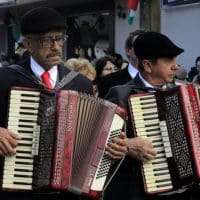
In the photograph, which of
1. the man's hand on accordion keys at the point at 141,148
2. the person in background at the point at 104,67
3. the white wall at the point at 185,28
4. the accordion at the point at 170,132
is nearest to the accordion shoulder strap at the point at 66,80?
the accordion at the point at 170,132

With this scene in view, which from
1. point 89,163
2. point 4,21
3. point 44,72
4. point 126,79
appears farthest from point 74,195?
point 4,21

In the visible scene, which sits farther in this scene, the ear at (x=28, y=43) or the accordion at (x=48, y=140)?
the ear at (x=28, y=43)

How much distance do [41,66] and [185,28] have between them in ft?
31.7

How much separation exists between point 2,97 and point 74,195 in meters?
0.68

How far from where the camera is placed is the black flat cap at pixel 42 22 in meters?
4.16

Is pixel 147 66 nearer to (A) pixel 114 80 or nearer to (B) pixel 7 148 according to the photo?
(B) pixel 7 148

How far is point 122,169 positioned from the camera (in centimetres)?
435

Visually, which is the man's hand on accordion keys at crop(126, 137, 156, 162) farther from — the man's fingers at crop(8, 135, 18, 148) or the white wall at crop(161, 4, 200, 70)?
the white wall at crop(161, 4, 200, 70)

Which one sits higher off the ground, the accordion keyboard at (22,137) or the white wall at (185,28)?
the white wall at (185,28)

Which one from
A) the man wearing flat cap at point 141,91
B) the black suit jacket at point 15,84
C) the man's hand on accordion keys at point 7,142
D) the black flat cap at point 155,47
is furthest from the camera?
the black flat cap at point 155,47

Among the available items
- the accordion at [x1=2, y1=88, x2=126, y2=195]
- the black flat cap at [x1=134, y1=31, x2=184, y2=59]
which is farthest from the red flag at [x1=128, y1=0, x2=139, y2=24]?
the accordion at [x1=2, y1=88, x2=126, y2=195]

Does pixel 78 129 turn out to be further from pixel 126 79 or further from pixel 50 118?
pixel 126 79

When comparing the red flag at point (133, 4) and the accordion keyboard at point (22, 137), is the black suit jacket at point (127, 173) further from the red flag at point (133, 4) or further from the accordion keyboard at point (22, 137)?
the red flag at point (133, 4)

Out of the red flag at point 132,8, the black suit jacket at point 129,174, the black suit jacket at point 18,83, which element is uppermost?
the red flag at point 132,8
